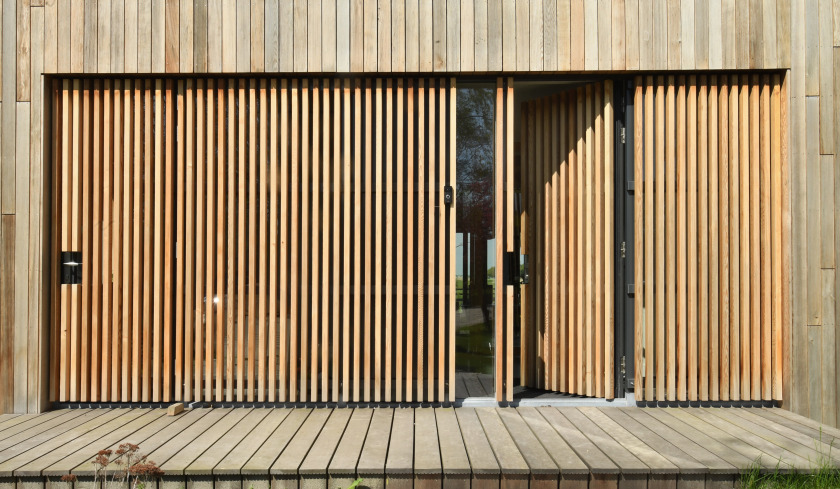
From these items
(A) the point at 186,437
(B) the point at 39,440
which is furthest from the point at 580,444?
(B) the point at 39,440

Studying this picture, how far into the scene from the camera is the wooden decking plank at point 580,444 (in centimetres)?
285

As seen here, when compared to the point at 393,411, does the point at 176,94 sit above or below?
above

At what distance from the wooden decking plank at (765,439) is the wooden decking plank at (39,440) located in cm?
A: 404

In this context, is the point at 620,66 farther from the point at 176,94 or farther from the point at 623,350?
the point at 176,94

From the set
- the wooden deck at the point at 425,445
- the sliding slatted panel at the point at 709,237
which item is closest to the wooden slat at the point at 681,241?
the sliding slatted panel at the point at 709,237

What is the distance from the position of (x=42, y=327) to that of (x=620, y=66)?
14.9ft

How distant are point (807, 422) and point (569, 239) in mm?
1990

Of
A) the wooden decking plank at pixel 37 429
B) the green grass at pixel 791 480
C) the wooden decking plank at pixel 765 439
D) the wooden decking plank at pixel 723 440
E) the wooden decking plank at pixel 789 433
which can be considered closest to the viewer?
the green grass at pixel 791 480

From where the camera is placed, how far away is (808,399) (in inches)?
154

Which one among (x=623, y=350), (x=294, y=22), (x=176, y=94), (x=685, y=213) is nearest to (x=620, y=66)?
(x=685, y=213)

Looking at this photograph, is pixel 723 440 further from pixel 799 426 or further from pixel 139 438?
pixel 139 438

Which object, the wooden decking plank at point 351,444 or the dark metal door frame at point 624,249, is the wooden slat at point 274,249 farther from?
the dark metal door frame at point 624,249

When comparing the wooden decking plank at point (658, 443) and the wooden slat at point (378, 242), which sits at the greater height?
the wooden slat at point (378, 242)

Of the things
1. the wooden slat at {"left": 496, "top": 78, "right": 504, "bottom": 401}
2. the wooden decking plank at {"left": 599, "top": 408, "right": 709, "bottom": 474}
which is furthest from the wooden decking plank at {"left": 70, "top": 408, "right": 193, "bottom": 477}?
the wooden decking plank at {"left": 599, "top": 408, "right": 709, "bottom": 474}
